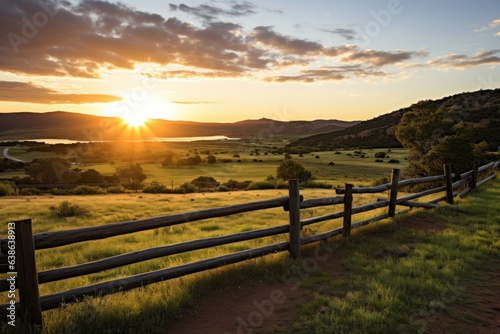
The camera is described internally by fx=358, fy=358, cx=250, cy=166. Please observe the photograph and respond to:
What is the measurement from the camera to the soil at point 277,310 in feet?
16.2

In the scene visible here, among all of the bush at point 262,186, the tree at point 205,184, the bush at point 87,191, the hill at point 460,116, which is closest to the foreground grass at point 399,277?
the bush at point 262,186

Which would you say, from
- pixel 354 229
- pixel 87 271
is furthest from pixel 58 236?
pixel 354 229

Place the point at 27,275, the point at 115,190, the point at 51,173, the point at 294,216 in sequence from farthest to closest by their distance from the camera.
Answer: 1. the point at 51,173
2. the point at 115,190
3. the point at 294,216
4. the point at 27,275

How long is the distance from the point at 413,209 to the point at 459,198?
383 centimetres

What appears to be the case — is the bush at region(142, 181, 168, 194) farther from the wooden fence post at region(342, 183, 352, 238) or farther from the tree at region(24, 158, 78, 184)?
the wooden fence post at region(342, 183, 352, 238)

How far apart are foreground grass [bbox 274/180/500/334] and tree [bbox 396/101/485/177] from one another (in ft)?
66.2

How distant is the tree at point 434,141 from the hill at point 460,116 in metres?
32.1

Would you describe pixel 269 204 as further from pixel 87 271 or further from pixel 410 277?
pixel 87 271

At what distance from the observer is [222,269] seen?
680 centimetres

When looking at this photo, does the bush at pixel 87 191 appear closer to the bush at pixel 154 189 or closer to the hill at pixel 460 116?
the bush at pixel 154 189

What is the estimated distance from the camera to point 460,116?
Result: 9250cm

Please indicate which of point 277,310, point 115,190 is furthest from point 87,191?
point 277,310

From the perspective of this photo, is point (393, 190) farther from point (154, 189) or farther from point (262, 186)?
point (154, 189)

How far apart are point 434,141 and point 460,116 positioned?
71.8 metres
